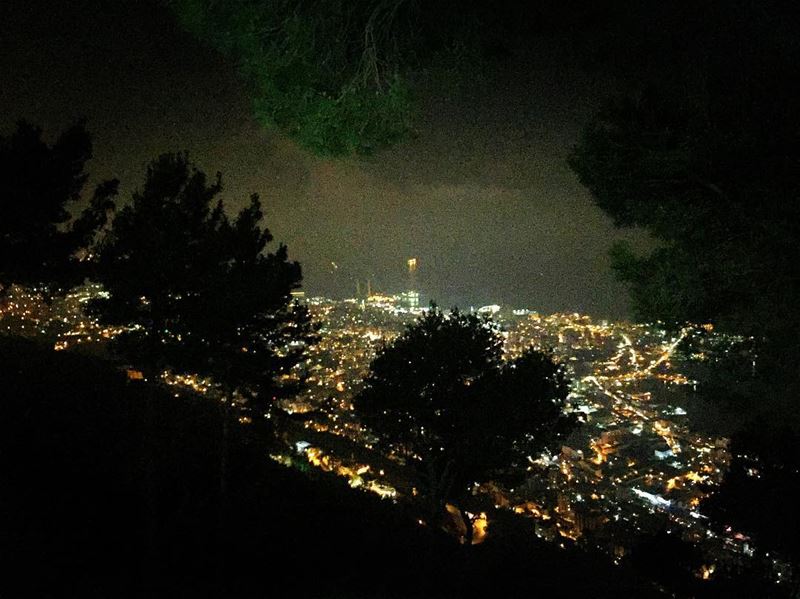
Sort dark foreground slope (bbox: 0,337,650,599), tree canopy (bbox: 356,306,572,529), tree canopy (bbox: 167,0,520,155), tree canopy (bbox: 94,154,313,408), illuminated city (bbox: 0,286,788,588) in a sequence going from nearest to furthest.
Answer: tree canopy (bbox: 167,0,520,155)
dark foreground slope (bbox: 0,337,650,599)
tree canopy (bbox: 94,154,313,408)
tree canopy (bbox: 356,306,572,529)
illuminated city (bbox: 0,286,788,588)

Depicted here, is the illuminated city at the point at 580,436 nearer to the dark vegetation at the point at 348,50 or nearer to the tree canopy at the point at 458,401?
the tree canopy at the point at 458,401

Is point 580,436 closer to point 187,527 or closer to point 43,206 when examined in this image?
point 187,527

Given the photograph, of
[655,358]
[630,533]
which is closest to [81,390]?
[630,533]

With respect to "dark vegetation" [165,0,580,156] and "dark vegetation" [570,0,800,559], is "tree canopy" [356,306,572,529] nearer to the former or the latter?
"dark vegetation" [570,0,800,559]

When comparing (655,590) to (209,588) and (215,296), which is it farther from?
(215,296)

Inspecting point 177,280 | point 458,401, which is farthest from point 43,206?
point 458,401

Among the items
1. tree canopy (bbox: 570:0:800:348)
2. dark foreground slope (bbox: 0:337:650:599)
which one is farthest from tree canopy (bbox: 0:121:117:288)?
tree canopy (bbox: 570:0:800:348)

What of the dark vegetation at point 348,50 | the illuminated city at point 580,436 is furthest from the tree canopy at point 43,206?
the dark vegetation at point 348,50

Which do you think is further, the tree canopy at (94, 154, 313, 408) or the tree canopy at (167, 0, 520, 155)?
the tree canopy at (94, 154, 313, 408)
